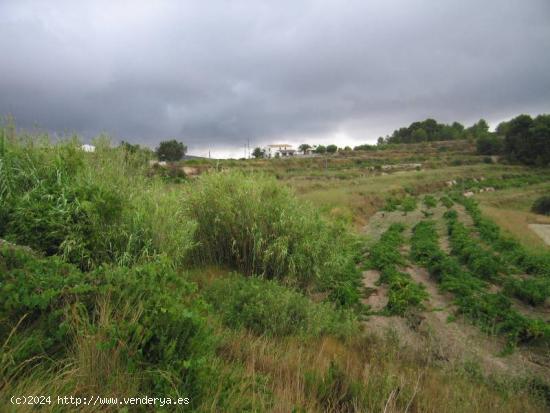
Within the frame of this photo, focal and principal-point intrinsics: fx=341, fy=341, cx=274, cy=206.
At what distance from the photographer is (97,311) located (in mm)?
2824

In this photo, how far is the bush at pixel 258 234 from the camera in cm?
824

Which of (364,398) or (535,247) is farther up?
(364,398)

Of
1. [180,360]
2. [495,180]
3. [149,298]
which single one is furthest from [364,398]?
[495,180]

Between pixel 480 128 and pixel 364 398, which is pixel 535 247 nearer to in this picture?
pixel 364 398

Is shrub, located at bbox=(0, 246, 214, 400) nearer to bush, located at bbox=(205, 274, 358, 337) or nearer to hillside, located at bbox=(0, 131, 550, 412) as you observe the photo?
hillside, located at bbox=(0, 131, 550, 412)

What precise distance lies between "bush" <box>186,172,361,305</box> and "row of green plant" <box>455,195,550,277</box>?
877 cm

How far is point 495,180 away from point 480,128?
70.7 meters

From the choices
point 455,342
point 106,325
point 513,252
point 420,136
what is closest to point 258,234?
point 455,342

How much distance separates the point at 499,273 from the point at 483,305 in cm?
434

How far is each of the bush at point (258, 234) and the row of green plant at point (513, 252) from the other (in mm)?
8771

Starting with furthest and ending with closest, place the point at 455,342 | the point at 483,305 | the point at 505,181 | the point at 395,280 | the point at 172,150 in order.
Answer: the point at 172,150, the point at 505,181, the point at 395,280, the point at 483,305, the point at 455,342

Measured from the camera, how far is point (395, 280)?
11.2m

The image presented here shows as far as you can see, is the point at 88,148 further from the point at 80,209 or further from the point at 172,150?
the point at 172,150

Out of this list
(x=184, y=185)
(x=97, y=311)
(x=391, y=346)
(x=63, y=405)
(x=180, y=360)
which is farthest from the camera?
(x=184, y=185)
